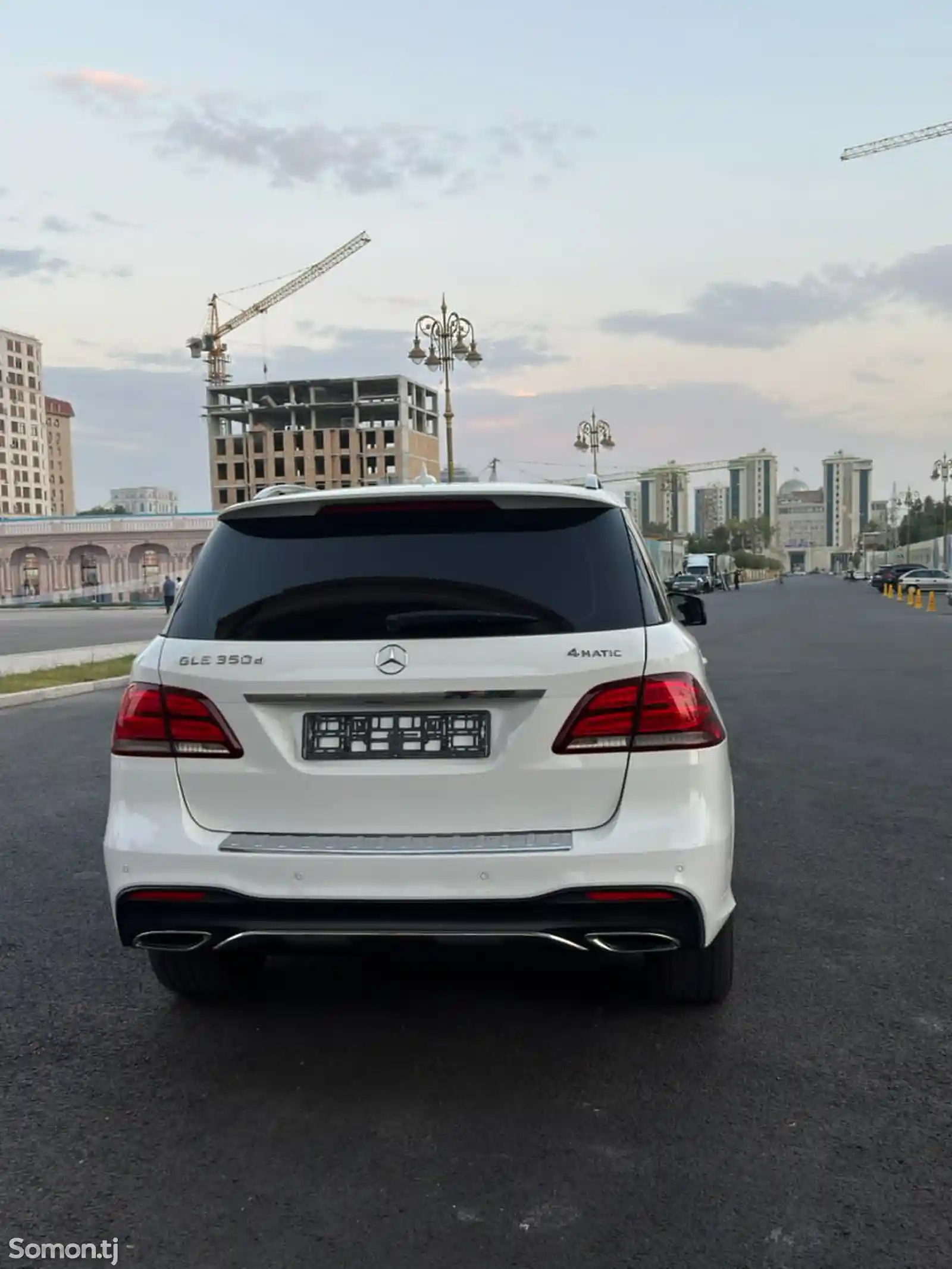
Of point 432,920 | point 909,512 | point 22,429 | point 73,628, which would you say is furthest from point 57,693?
point 22,429

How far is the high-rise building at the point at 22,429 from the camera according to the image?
17938 centimetres

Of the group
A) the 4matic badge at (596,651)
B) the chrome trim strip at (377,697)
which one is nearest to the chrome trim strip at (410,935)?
the chrome trim strip at (377,697)

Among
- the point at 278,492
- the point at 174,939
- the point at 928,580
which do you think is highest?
the point at 278,492

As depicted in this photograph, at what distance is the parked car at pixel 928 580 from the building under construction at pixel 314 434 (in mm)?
82526

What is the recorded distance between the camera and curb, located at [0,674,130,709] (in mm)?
13977

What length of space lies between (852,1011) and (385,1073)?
1.59 m

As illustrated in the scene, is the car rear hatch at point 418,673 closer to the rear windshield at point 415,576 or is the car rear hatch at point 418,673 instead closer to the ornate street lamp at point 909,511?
the rear windshield at point 415,576

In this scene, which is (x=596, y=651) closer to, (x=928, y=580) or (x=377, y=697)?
(x=377, y=697)

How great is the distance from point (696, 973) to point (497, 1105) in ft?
2.91

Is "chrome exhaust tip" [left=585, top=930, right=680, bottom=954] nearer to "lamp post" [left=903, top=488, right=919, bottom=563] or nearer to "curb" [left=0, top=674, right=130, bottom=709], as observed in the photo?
"curb" [left=0, top=674, right=130, bottom=709]

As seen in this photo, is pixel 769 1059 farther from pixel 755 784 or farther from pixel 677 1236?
pixel 755 784

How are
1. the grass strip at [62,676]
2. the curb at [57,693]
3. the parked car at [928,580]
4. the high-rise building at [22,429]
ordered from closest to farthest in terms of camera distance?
the curb at [57,693] → the grass strip at [62,676] → the parked car at [928,580] → the high-rise building at [22,429]

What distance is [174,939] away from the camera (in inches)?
123

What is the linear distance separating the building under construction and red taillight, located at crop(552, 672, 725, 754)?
135 m
